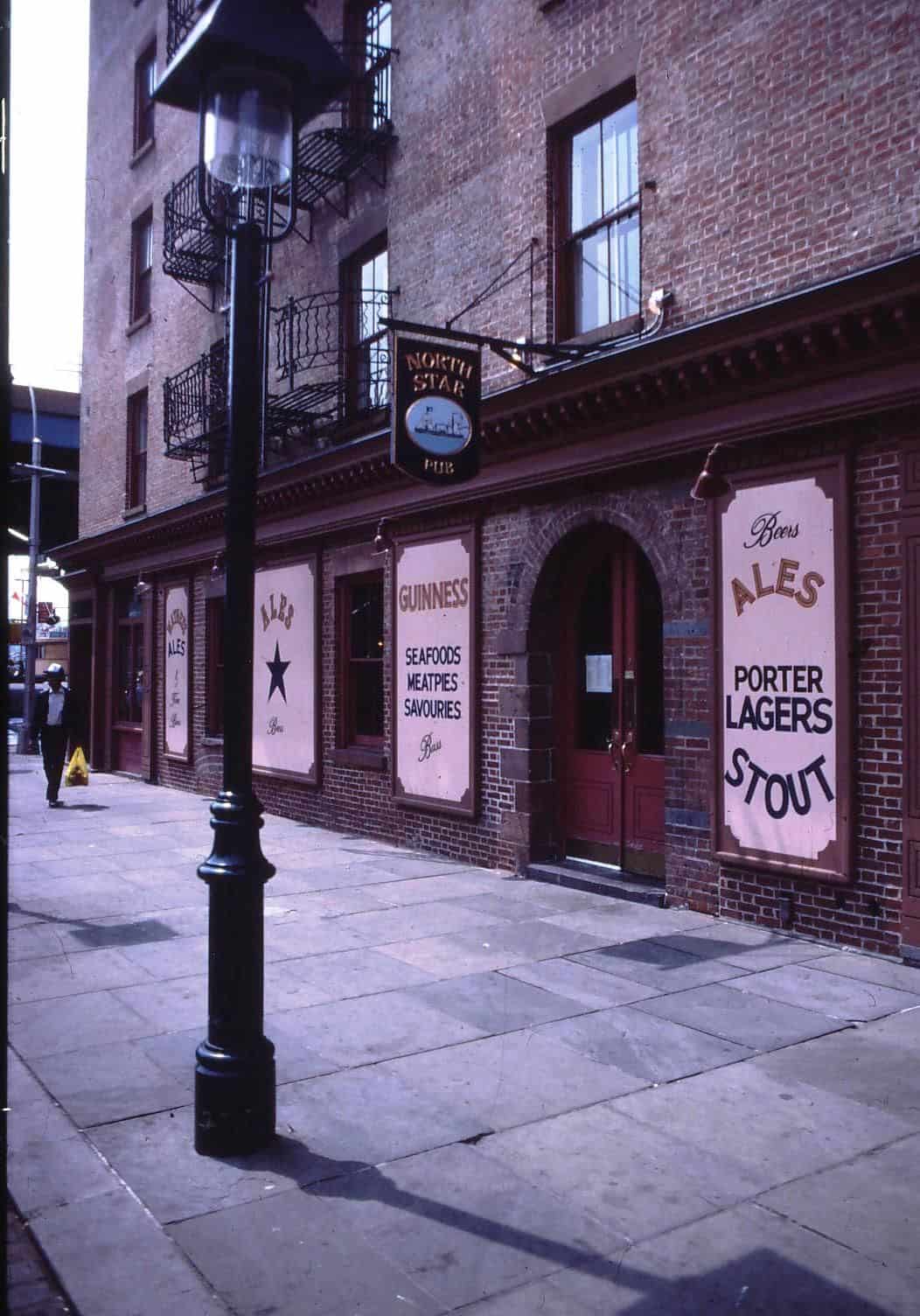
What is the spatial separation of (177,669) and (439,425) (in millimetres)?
10163

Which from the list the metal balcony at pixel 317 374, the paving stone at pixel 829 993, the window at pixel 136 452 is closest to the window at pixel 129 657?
the window at pixel 136 452

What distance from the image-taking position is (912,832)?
7.29 metres

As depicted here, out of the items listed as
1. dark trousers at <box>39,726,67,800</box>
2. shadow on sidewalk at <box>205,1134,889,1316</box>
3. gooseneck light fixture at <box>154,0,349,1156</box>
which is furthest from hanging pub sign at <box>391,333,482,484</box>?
dark trousers at <box>39,726,67,800</box>

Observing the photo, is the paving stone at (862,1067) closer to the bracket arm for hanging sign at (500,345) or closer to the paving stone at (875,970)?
the paving stone at (875,970)

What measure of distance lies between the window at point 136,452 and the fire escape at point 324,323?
13.9 feet

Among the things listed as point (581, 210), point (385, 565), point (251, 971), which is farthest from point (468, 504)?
point (251, 971)

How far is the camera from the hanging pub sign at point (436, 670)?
37.0ft

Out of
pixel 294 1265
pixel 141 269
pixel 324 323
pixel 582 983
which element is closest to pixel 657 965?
pixel 582 983

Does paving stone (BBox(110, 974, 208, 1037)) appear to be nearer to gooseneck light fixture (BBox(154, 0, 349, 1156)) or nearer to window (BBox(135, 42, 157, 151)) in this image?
gooseneck light fixture (BBox(154, 0, 349, 1156))

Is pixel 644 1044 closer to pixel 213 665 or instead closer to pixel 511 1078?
pixel 511 1078

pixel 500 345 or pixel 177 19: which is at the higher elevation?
pixel 177 19

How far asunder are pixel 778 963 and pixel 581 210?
7.00m

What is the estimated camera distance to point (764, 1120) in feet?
15.4

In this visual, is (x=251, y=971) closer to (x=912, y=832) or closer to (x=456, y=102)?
(x=912, y=832)
